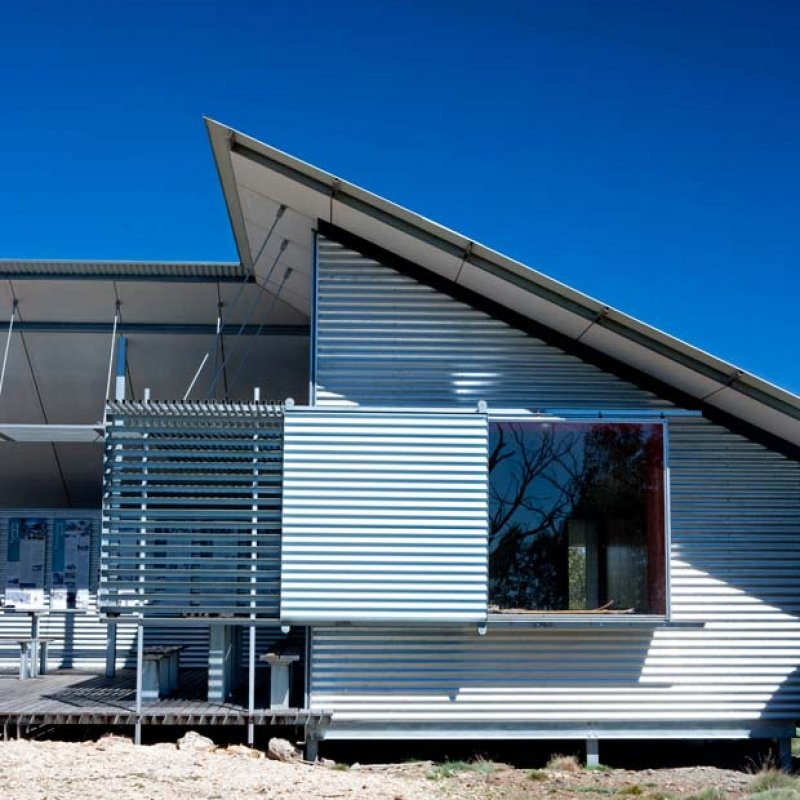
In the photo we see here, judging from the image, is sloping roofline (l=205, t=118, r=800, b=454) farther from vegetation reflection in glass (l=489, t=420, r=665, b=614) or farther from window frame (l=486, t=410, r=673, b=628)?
vegetation reflection in glass (l=489, t=420, r=665, b=614)

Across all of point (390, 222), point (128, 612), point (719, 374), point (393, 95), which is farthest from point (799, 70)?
point (128, 612)

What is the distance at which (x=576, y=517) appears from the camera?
9656 millimetres

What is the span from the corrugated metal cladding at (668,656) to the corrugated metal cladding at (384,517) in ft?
1.29

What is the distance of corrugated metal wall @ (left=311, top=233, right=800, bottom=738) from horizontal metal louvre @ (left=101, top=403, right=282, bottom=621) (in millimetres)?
776

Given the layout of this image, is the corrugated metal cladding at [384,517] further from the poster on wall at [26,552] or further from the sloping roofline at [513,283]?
the poster on wall at [26,552]

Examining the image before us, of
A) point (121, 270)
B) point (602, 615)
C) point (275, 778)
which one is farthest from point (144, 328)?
point (602, 615)

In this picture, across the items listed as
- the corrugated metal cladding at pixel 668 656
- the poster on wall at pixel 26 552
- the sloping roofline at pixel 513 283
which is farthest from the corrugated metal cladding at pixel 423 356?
the poster on wall at pixel 26 552


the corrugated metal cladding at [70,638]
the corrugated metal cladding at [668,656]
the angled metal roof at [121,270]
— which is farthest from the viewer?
the corrugated metal cladding at [70,638]

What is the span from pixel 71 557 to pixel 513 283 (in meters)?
7.12

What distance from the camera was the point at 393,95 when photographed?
15664 millimetres

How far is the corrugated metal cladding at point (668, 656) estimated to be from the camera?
9500mm

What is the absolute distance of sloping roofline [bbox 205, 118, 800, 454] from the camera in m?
9.18

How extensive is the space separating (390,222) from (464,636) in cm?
391

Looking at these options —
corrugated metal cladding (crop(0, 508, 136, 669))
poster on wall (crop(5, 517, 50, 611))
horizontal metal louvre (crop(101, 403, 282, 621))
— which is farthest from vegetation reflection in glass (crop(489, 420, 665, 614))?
poster on wall (crop(5, 517, 50, 611))
